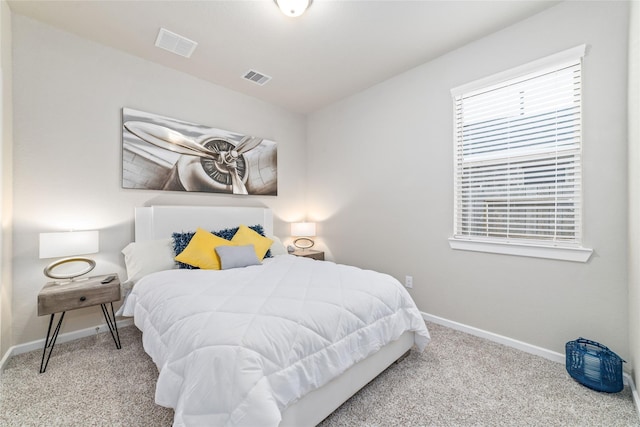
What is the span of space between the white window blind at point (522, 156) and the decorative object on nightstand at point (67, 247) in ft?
11.0

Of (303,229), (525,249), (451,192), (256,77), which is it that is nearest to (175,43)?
(256,77)

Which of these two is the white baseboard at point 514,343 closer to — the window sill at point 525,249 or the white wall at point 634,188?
the white wall at point 634,188

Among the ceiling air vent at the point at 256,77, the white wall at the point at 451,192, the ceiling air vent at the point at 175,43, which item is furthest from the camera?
the ceiling air vent at the point at 256,77

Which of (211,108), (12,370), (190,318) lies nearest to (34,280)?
(12,370)

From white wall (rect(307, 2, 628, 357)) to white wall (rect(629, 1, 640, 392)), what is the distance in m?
0.10

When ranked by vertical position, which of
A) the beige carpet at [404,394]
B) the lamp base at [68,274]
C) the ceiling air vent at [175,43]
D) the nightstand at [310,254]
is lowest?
the beige carpet at [404,394]

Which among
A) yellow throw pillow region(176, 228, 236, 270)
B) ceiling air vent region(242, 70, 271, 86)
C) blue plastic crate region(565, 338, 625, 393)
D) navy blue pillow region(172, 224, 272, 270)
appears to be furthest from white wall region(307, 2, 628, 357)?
yellow throw pillow region(176, 228, 236, 270)

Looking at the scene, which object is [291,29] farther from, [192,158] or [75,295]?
[75,295]

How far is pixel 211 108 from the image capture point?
3350 millimetres

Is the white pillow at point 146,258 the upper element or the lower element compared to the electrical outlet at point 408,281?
upper

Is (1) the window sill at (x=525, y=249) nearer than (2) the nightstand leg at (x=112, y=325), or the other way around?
(1) the window sill at (x=525, y=249)

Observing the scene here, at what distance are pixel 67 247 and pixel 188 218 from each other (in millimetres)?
A: 1050

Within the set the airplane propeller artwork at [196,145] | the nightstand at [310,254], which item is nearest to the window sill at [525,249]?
the nightstand at [310,254]

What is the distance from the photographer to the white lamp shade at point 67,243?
6.82 feet
